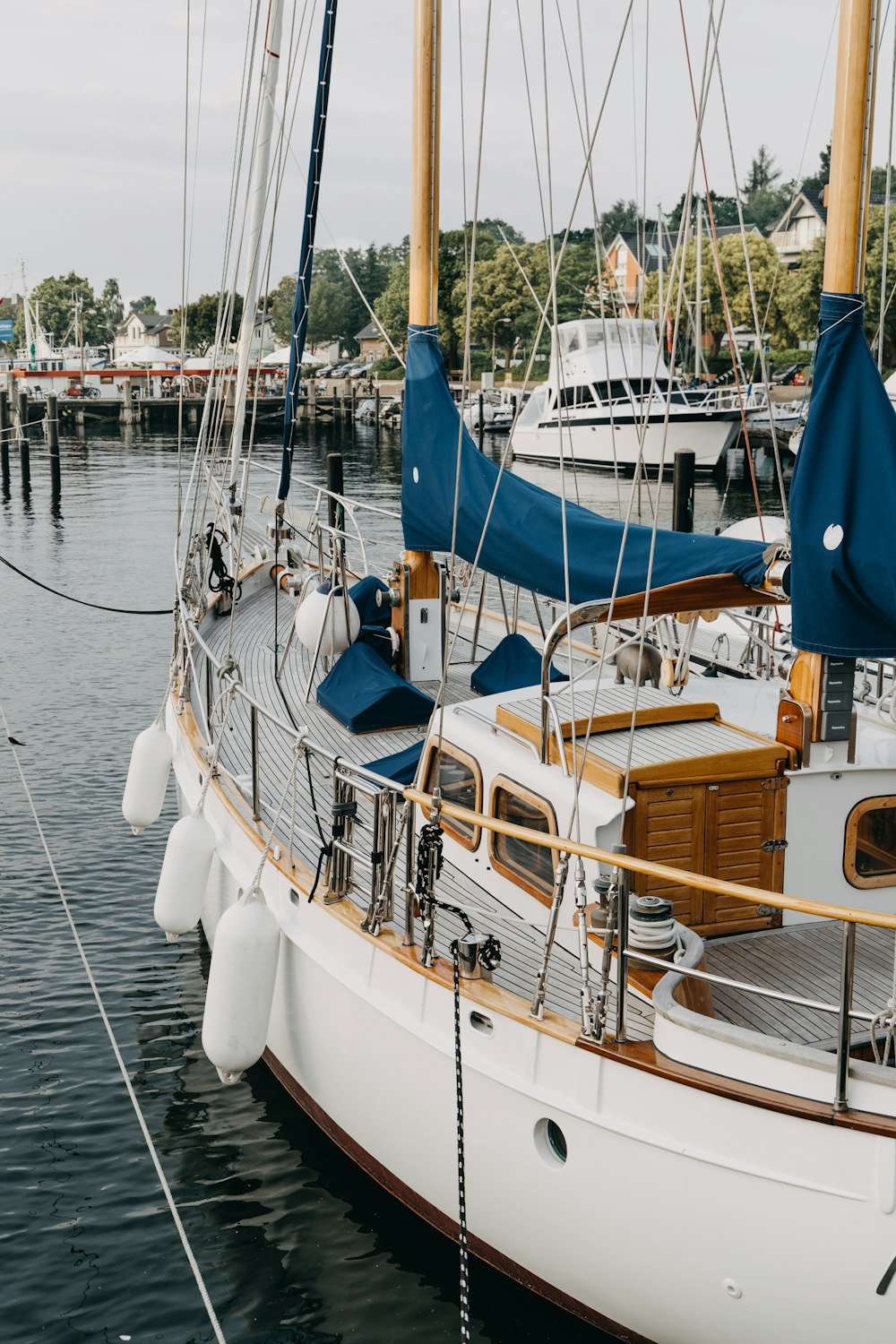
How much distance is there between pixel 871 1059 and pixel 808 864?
1.30 metres

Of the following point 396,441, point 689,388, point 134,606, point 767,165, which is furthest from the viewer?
point 767,165

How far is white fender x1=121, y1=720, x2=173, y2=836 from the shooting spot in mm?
11312

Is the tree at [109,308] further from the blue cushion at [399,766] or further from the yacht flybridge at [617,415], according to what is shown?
the blue cushion at [399,766]

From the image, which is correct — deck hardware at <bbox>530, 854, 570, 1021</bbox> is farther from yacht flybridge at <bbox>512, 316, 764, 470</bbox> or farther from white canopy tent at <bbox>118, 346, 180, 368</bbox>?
white canopy tent at <bbox>118, 346, 180, 368</bbox>

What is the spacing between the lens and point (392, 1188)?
801cm

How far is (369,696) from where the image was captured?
11047 millimetres

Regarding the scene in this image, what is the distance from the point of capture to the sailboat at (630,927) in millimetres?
5684

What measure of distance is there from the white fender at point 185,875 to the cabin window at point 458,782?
1.71 meters

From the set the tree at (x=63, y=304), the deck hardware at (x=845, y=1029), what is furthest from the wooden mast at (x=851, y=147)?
the tree at (x=63, y=304)

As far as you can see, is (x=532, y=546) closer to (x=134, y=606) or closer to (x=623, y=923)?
(x=623, y=923)

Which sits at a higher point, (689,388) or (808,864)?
(689,388)

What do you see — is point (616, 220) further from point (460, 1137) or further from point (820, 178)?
point (460, 1137)

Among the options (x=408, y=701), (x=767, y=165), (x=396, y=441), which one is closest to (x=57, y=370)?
(x=396, y=441)

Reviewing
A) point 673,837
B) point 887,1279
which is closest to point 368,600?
point 673,837
